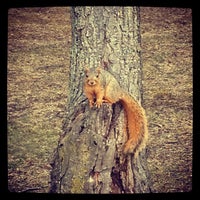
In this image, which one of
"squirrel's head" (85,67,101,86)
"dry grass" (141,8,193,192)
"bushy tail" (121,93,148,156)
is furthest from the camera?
"dry grass" (141,8,193,192)

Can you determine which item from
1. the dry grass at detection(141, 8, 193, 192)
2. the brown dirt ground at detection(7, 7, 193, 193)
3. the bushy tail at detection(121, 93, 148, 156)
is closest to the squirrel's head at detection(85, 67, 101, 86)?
the bushy tail at detection(121, 93, 148, 156)

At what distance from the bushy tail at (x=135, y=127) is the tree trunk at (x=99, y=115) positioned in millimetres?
51

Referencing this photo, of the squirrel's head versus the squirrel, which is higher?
the squirrel's head

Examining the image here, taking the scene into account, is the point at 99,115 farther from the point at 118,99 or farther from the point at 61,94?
the point at 61,94

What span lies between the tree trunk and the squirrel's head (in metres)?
0.12

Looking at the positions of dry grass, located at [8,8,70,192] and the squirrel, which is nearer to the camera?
the squirrel

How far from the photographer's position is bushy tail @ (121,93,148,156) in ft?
8.16

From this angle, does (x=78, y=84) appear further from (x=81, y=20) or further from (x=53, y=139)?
(x=53, y=139)

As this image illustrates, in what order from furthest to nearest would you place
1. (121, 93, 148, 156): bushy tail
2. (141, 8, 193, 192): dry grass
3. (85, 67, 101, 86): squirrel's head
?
1. (141, 8, 193, 192): dry grass
2. (121, 93, 148, 156): bushy tail
3. (85, 67, 101, 86): squirrel's head

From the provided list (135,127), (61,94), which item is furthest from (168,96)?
(135,127)

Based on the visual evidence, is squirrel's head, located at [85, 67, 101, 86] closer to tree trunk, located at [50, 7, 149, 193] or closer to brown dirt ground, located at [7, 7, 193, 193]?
tree trunk, located at [50, 7, 149, 193]

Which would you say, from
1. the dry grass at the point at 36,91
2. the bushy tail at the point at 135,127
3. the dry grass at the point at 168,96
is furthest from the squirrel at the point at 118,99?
the dry grass at the point at 36,91
